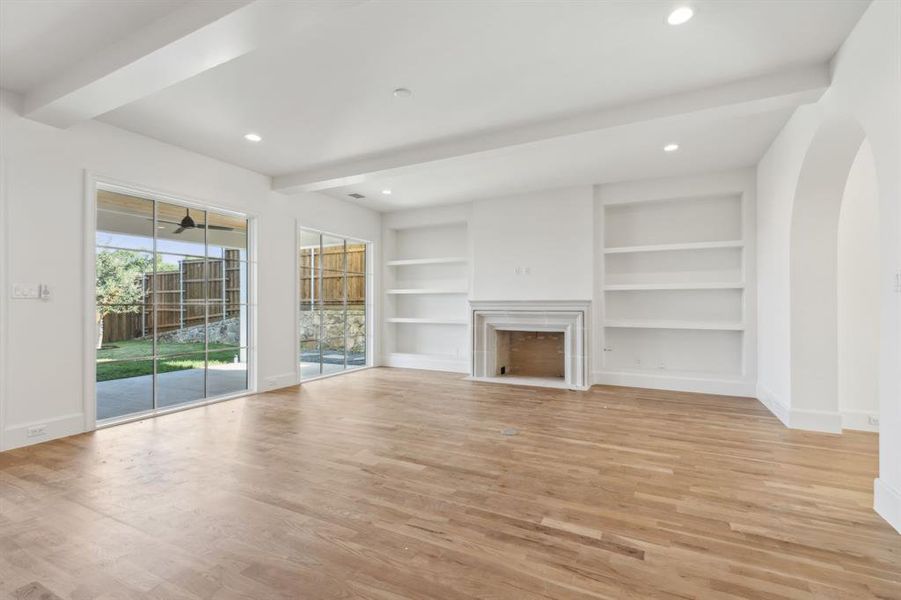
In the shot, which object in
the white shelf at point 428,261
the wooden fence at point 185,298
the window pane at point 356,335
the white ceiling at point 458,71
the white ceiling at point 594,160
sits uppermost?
the white ceiling at point 458,71

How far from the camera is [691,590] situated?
1677 mm

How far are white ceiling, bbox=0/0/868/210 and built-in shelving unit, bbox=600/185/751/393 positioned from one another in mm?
1078

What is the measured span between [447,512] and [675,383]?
4.61m

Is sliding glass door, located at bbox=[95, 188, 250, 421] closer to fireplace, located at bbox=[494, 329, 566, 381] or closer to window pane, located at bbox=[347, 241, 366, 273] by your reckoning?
window pane, located at bbox=[347, 241, 366, 273]

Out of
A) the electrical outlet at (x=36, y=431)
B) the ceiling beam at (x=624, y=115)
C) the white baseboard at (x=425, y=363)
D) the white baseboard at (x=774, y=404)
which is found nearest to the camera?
the ceiling beam at (x=624, y=115)

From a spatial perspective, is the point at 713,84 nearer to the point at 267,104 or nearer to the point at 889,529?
the point at 889,529

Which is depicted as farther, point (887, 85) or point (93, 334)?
point (93, 334)

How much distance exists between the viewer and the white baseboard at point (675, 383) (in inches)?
209

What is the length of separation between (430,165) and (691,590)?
4235 mm

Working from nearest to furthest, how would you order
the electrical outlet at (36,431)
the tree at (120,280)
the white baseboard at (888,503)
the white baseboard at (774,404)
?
the white baseboard at (888,503) < the electrical outlet at (36,431) < the white baseboard at (774,404) < the tree at (120,280)

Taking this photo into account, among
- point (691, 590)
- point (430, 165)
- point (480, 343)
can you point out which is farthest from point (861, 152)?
point (480, 343)

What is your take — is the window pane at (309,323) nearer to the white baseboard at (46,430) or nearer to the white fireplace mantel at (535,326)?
the white fireplace mantel at (535,326)

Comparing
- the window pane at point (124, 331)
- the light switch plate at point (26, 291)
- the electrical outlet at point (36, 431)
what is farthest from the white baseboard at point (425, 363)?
the light switch plate at point (26, 291)

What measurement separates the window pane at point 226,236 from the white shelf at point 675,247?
5.25 metres
